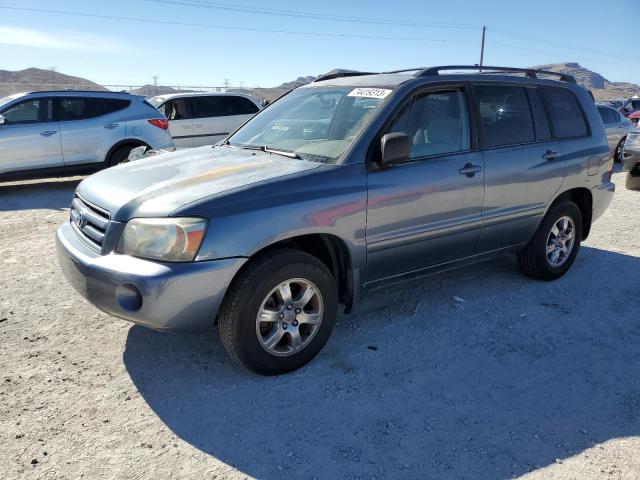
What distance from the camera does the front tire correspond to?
10.1 feet

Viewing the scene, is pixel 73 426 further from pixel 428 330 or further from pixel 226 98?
pixel 226 98

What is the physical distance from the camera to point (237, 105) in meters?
13.0

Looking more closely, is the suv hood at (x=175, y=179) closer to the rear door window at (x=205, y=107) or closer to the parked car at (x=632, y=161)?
the parked car at (x=632, y=161)

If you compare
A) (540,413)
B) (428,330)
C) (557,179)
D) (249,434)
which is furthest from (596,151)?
(249,434)

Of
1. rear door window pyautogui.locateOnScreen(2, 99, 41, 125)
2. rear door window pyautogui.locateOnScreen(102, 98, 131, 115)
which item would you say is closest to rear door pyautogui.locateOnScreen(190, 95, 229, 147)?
rear door window pyautogui.locateOnScreen(102, 98, 131, 115)

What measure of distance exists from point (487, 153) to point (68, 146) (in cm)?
753

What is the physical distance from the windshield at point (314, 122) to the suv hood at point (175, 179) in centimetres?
19

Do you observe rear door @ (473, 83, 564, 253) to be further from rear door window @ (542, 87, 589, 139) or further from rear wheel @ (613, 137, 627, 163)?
rear wheel @ (613, 137, 627, 163)

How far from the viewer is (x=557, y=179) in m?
4.77

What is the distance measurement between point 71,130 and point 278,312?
753 cm

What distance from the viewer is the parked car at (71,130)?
29.1 feet

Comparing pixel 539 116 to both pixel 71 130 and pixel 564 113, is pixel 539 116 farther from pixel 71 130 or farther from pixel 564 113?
pixel 71 130

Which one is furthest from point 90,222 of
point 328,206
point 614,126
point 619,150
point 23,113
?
point 619,150

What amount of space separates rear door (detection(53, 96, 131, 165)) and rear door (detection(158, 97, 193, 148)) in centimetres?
265
